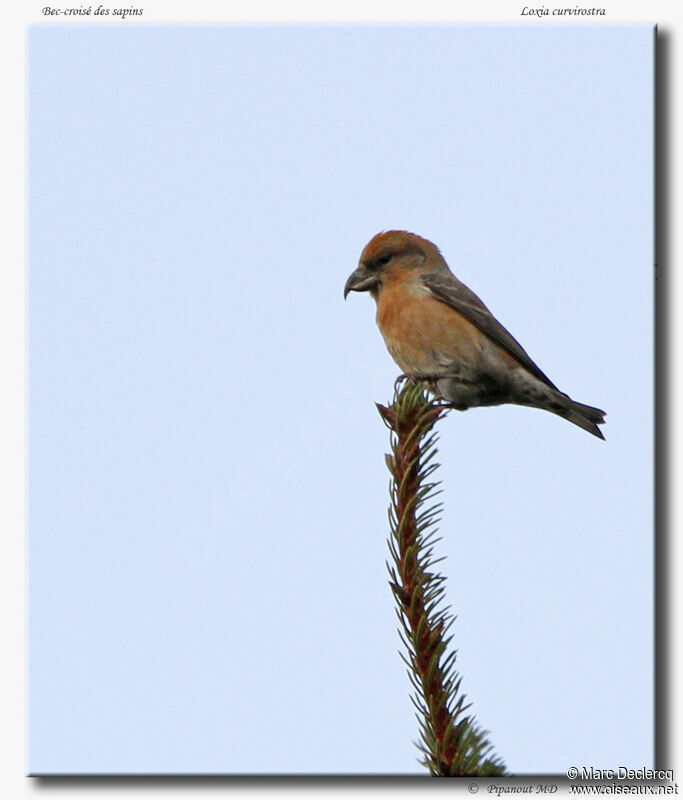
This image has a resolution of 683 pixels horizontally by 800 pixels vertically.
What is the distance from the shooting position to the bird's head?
4207 mm

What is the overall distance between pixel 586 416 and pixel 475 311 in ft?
2.26

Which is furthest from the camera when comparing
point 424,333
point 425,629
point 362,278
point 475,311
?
point 362,278

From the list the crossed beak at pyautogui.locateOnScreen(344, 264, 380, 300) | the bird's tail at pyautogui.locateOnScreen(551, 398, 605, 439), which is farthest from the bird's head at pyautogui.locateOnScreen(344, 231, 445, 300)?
the bird's tail at pyautogui.locateOnScreen(551, 398, 605, 439)

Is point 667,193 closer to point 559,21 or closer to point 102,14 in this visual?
point 559,21

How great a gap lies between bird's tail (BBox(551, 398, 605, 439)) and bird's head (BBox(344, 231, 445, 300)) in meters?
0.94

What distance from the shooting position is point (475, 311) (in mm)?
4145

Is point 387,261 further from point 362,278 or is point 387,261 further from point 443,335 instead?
point 443,335

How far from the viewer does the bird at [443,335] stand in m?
4.02

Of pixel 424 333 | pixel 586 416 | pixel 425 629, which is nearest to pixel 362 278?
pixel 424 333

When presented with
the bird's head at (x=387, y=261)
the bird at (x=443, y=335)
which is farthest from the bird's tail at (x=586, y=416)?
the bird's head at (x=387, y=261)

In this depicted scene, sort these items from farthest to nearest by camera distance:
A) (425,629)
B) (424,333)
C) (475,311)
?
(475,311) → (424,333) → (425,629)

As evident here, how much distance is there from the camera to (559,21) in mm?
3652

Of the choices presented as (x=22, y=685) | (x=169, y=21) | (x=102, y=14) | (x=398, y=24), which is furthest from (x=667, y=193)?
(x=22, y=685)

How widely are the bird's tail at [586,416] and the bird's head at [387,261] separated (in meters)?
0.94
